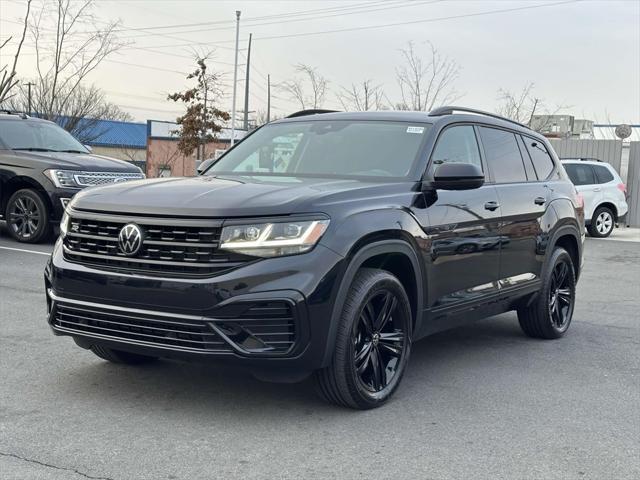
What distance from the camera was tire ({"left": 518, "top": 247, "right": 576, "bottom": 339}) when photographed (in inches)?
260

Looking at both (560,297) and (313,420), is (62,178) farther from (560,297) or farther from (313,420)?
(313,420)

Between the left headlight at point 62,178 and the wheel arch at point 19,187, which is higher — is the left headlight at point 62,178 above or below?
above

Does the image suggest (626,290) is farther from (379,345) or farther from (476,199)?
(379,345)

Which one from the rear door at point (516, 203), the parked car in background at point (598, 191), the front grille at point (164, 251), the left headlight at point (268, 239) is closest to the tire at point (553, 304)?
the rear door at point (516, 203)

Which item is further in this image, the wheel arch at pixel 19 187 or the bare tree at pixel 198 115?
the bare tree at pixel 198 115

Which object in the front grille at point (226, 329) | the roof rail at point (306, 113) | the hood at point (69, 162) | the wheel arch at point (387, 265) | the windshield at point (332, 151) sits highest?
the roof rail at point (306, 113)

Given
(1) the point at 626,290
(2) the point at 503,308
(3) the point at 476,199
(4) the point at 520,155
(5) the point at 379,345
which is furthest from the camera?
(1) the point at 626,290

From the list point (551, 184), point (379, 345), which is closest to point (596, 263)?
point (551, 184)

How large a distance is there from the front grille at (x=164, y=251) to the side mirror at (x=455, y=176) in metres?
1.54

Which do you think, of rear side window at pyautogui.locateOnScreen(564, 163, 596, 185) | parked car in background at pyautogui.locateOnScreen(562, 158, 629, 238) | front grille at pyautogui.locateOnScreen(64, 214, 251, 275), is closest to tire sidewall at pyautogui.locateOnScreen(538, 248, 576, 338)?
front grille at pyautogui.locateOnScreen(64, 214, 251, 275)

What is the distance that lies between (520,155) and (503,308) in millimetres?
1338

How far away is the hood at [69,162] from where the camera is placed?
444 inches

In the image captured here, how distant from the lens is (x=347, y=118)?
5.80m

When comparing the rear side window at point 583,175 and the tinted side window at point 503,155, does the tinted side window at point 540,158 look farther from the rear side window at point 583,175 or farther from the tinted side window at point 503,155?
the rear side window at point 583,175
